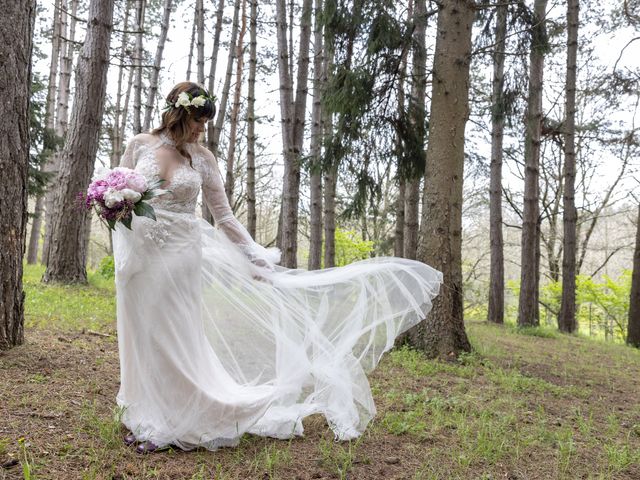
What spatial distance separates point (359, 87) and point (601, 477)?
17.4ft

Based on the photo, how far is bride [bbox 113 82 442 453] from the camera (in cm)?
339

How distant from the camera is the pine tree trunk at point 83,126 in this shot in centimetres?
881

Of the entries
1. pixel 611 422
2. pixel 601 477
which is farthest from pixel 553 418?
pixel 601 477

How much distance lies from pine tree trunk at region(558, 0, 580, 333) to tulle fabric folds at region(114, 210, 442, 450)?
31.7 feet

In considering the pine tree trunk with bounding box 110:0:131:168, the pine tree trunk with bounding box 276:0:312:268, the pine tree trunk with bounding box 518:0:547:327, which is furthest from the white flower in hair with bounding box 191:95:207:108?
the pine tree trunk with bounding box 110:0:131:168

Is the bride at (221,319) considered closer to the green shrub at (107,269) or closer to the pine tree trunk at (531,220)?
the pine tree trunk at (531,220)

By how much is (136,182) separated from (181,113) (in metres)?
0.65

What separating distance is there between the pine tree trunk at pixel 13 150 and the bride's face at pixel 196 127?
1639 mm

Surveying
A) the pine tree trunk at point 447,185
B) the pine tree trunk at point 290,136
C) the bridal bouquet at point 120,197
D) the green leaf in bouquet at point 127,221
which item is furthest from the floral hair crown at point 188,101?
the pine tree trunk at point 290,136

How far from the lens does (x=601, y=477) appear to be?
10.5ft

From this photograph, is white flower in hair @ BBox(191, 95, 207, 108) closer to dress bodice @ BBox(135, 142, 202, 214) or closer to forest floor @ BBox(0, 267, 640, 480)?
dress bodice @ BBox(135, 142, 202, 214)

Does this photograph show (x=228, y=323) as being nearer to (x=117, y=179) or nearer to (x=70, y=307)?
(x=117, y=179)

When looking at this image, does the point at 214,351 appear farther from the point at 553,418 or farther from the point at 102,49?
the point at 102,49

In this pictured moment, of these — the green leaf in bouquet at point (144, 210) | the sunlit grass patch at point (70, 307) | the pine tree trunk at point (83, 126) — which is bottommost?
the sunlit grass patch at point (70, 307)
